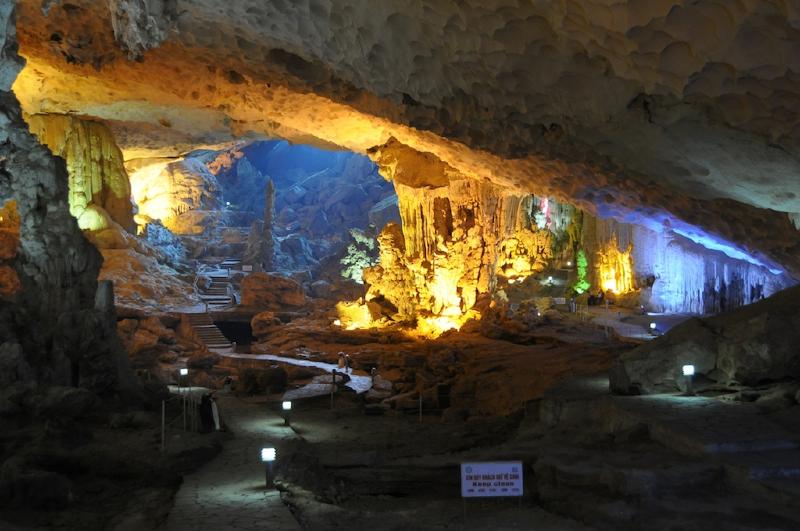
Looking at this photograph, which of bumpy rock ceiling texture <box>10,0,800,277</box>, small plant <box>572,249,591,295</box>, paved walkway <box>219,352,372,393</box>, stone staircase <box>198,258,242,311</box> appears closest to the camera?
bumpy rock ceiling texture <box>10,0,800,277</box>

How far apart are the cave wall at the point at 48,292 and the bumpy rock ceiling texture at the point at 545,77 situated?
2545 millimetres

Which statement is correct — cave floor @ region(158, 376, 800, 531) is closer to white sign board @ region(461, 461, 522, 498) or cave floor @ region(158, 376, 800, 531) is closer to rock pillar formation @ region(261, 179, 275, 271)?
white sign board @ region(461, 461, 522, 498)

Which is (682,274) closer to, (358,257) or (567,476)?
(567,476)

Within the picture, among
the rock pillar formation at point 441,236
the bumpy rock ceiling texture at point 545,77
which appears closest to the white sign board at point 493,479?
the bumpy rock ceiling texture at point 545,77

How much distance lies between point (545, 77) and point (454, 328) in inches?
571

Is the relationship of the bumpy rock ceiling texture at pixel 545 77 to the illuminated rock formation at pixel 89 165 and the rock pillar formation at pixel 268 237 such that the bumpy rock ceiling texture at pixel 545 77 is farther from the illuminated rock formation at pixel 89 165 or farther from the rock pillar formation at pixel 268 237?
the rock pillar formation at pixel 268 237

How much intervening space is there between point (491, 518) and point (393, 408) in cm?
863

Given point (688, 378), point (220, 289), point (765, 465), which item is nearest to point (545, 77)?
point (688, 378)

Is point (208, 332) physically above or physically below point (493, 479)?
above

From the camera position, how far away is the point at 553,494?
286 inches

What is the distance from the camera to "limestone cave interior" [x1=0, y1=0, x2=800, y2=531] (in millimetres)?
6848

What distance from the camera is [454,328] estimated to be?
2300 cm

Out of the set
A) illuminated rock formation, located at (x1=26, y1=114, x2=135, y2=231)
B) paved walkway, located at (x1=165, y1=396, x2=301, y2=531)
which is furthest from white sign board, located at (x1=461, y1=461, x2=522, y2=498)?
illuminated rock formation, located at (x1=26, y1=114, x2=135, y2=231)

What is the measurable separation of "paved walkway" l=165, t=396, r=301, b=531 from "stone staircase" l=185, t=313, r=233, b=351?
1384 cm
